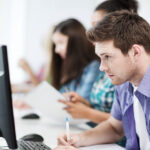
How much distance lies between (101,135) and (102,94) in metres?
0.41

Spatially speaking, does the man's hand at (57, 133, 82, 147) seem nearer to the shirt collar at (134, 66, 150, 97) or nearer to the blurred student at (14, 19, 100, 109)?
the shirt collar at (134, 66, 150, 97)

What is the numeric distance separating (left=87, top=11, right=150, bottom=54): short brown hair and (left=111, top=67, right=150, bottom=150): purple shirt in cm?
12

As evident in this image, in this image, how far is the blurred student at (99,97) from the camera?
1.49m

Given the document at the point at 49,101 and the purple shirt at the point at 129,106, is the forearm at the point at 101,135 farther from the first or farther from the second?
the document at the point at 49,101

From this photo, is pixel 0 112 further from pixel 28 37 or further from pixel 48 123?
pixel 28 37

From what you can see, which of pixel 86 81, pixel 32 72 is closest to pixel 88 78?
pixel 86 81

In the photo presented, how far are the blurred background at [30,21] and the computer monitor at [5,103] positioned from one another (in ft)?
10.5

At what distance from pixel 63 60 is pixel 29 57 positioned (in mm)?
2128

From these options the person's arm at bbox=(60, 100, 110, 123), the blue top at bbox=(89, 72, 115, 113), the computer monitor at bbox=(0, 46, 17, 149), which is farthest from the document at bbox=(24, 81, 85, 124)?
the computer monitor at bbox=(0, 46, 17, 149)

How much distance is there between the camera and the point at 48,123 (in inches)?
63.4

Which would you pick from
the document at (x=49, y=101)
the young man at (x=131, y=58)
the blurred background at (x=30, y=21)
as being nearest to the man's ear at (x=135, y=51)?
the young man at (x=131, y=58)

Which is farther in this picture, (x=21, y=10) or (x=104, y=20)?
(x=21, y=10)

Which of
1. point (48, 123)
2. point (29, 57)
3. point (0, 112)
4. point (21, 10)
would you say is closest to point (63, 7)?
point (21, 10)

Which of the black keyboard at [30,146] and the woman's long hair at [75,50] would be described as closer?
the black keyboard at [30,146]
